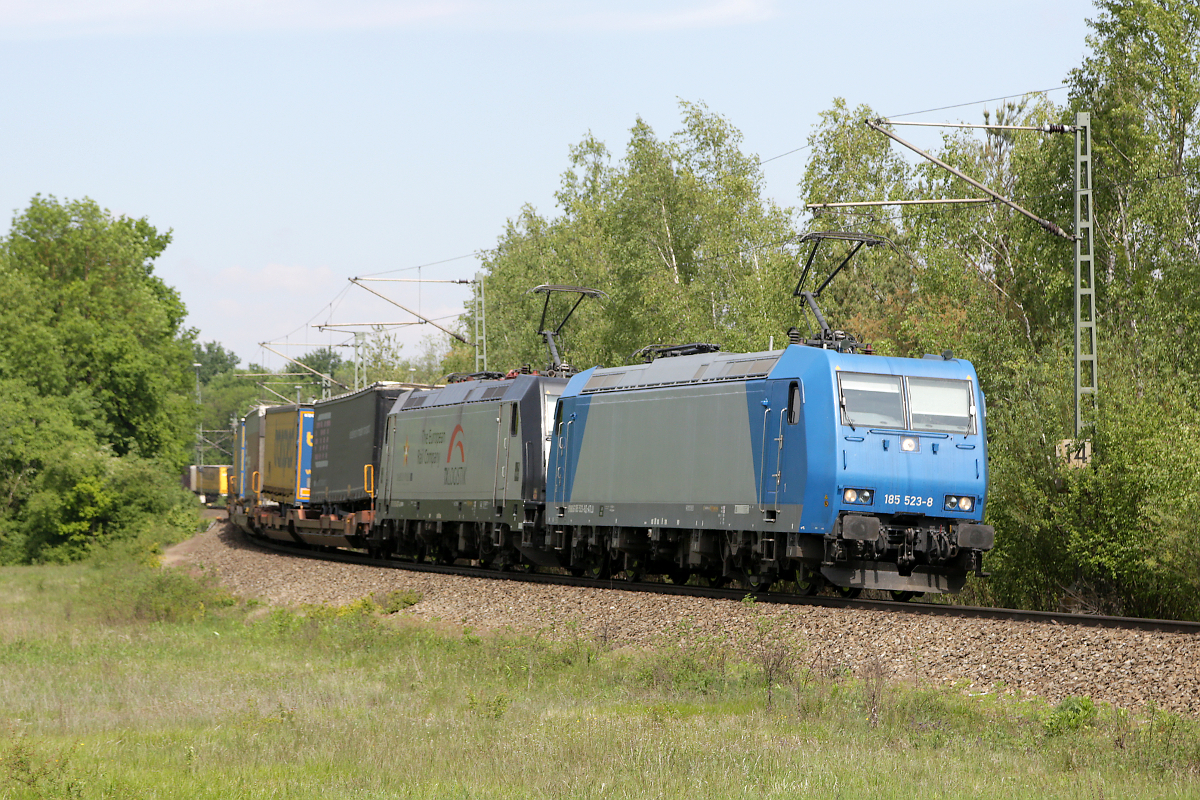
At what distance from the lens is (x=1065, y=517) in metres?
18.6

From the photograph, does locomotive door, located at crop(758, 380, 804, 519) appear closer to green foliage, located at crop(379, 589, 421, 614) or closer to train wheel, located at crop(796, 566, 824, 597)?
train wheel, located at crop(796, 566, 824, 597)

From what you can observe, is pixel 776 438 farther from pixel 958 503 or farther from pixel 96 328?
pixel 96 328

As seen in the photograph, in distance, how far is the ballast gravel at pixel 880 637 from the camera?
461 inches

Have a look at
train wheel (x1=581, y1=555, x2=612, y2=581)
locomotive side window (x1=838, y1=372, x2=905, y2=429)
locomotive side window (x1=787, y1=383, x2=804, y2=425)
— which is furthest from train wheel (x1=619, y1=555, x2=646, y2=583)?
locomotive side window (x1=838, y1=372, x2=905, y2=429)

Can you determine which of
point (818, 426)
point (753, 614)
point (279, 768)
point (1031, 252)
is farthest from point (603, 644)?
point (1031, 252)

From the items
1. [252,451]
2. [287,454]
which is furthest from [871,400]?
[252,451]

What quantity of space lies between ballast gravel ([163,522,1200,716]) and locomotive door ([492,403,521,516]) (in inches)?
82.8

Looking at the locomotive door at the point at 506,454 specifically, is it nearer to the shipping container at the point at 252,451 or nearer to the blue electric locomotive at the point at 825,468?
the blue electric locomotive at the point at 825,468

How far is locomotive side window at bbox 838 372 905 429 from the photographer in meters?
17.0

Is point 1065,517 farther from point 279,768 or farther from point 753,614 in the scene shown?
point 279,768

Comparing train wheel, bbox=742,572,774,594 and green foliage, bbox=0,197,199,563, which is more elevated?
green foliage, bbox=0,197,199,563

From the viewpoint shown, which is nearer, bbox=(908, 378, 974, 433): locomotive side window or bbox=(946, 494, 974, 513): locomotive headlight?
bbox=(946, 494, 974, 513): locomotive headlight

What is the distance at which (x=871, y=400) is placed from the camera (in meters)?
17.2

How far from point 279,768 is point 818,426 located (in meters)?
8.98
